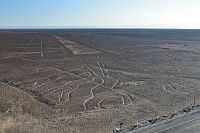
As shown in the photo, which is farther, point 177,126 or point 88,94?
point 88,94

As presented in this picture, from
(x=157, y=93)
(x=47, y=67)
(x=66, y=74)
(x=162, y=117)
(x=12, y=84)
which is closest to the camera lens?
(x=162, y=117)

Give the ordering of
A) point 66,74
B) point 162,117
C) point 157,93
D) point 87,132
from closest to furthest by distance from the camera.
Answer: point 87,132 < point 162,117 < point 157,93 < point 66,74

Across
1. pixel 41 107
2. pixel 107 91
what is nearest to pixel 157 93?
pixel 107 91

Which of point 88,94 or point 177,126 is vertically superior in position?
point 177,126

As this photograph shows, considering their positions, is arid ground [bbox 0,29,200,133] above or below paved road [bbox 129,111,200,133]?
below

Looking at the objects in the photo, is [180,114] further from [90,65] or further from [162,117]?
[90,65]

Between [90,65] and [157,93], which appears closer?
[157,93]

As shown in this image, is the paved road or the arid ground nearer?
the paved road
